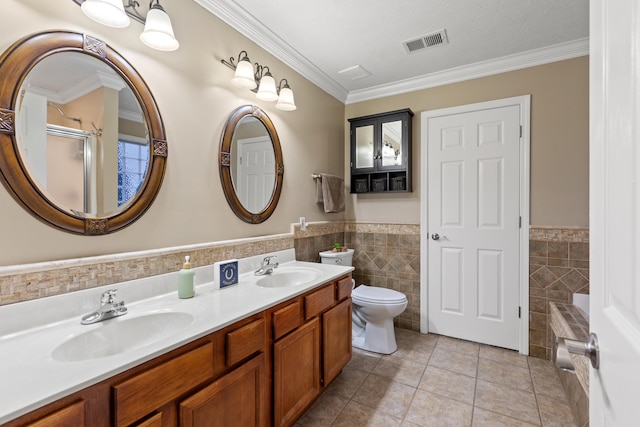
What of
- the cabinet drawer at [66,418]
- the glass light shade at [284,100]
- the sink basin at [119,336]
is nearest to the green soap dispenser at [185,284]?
the sink basin at [119,336]

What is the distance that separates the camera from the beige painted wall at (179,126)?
1.10 m

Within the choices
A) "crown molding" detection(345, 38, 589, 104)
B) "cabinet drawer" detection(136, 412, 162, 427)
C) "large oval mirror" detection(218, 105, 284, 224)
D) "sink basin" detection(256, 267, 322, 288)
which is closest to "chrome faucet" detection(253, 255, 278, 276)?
"sink basin" detection(256, 267, 322, 288)

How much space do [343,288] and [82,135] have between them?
5.40ft

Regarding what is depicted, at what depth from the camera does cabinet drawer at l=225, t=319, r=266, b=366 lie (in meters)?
1.15

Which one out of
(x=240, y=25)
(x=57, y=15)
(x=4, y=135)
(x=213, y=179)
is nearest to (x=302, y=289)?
(x=213, y=179)

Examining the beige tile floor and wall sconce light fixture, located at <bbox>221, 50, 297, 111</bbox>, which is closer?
the beige tile floor

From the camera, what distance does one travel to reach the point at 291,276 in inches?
81.3

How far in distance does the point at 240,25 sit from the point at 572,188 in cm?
275

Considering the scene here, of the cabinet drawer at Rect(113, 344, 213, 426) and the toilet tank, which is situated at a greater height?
the toilet tank

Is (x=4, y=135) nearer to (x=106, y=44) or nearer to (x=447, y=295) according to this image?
(x=106, y=44)

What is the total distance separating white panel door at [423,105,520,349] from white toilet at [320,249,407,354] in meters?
0.58

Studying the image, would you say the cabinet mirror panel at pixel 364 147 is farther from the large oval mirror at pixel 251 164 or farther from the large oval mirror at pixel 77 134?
the large oval mirror at pixel 77 134

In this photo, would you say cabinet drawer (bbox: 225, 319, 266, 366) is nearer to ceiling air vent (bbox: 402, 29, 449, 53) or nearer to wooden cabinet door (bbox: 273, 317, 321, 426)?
wooden cabinet door (bbox: 273, 317, 321, 426)

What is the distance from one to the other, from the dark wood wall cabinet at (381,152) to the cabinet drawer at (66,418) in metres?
2.67
